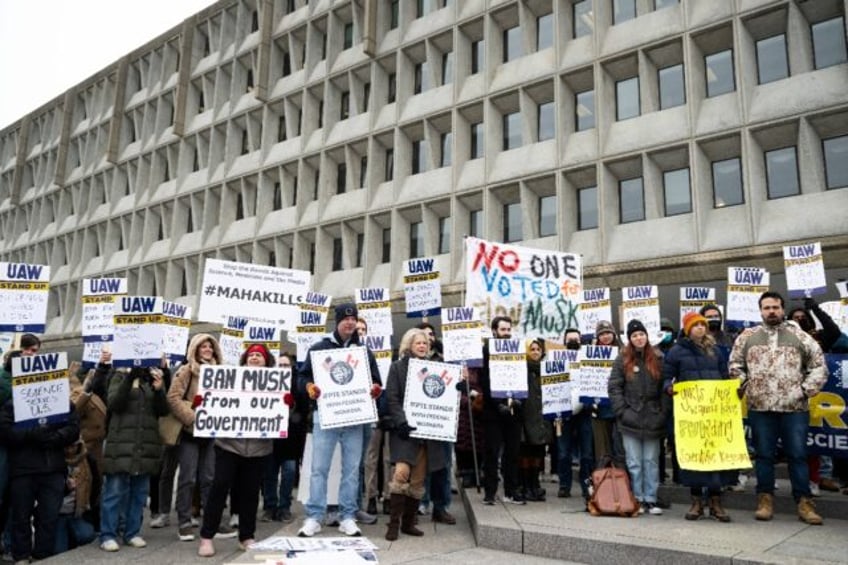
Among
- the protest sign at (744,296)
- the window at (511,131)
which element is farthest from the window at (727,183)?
the protest sign at (744,296)

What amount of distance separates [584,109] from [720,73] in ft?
13.9

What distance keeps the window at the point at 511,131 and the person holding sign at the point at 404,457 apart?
1707cm

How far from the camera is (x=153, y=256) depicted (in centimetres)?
3391

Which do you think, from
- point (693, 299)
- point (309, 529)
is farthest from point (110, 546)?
point (693, 299)

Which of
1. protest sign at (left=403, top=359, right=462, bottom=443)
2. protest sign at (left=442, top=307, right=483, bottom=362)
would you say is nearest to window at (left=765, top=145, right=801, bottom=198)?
protest sign at (left=442, top=307, right=483, bottom=362)

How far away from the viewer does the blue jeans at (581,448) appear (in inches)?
357

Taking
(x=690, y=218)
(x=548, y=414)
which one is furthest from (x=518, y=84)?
(x=548, y=414)

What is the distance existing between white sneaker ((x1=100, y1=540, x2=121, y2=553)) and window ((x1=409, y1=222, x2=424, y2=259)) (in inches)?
737

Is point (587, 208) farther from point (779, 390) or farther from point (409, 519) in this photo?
point (409, 519)

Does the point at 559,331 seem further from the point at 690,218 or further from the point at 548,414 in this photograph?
the point at 690,218

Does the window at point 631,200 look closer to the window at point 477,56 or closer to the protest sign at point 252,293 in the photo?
the window at point 477,56

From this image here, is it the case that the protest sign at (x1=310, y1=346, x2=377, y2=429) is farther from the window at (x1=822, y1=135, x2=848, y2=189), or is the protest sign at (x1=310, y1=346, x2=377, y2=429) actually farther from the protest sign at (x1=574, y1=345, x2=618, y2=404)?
the window at (x1=822, y1=135, x2=848, y2=189)

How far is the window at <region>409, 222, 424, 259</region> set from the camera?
984 inches

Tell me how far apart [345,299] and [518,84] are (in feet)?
33.8
